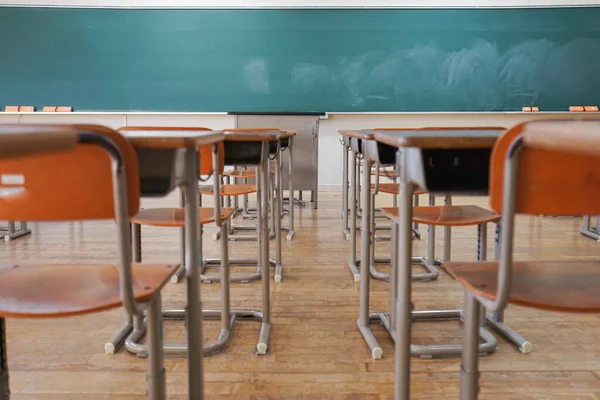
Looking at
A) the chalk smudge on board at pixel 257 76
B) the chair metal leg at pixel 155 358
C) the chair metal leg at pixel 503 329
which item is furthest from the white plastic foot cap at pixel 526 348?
the chalk smudge on board at pixel 257 76

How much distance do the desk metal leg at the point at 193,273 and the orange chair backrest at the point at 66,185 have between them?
275 mm

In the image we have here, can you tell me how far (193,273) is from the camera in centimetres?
134

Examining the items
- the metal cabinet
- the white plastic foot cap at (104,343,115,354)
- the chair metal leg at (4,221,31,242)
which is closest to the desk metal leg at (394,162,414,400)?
the white plastic foot cap at (104,343,115,354)

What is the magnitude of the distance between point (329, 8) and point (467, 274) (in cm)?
559

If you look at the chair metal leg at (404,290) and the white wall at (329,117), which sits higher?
the white wall at (329,117)

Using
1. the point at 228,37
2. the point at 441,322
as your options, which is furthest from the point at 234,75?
the point at 441,322

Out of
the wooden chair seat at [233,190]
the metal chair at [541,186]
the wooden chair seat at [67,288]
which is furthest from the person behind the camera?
the wooden chair seat at [233,190]

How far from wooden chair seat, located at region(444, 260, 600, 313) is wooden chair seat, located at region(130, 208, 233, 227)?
113 cm

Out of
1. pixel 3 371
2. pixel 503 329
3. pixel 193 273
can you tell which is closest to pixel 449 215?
pixel 503 329

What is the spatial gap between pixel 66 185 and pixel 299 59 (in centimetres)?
565

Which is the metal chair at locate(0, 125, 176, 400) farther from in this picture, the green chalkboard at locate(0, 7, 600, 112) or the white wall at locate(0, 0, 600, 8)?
the white wall at locate(0, 0, 600, 8)

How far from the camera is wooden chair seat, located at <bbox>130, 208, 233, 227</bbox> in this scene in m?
2.13

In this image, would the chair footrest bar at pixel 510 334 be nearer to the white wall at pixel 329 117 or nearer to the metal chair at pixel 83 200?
the metal chair at pixel 83 200

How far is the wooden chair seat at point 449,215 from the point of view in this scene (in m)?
2.13
